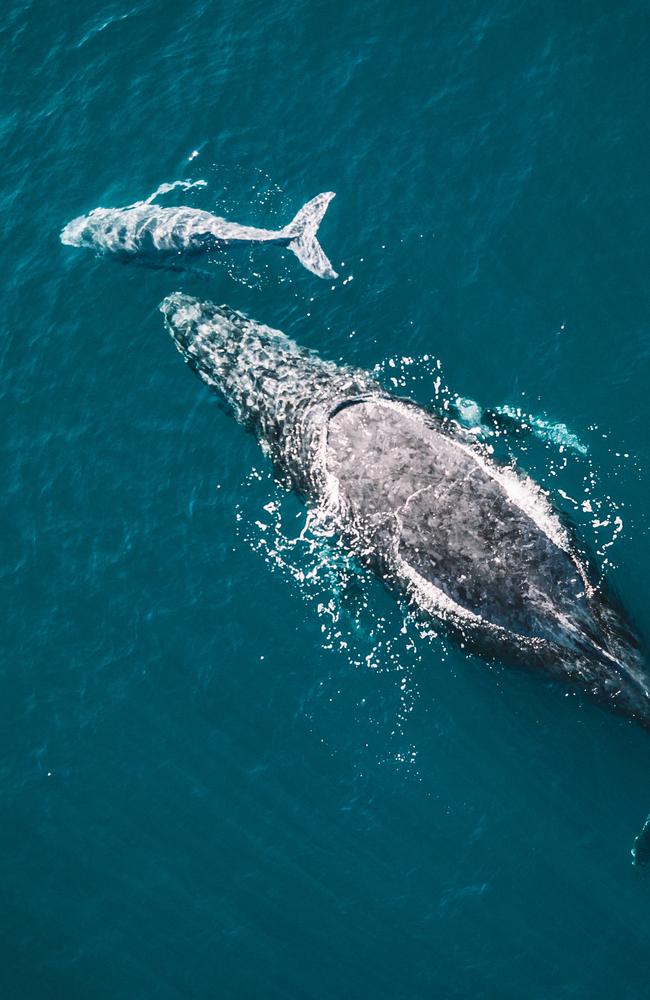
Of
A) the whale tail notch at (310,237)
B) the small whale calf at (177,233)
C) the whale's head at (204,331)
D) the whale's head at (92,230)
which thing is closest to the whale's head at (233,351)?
the whale's head at (204,331)

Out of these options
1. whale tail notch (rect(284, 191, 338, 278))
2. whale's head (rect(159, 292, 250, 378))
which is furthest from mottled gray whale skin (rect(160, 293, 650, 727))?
whale tail notch (rect(284, 191, 338, 278))

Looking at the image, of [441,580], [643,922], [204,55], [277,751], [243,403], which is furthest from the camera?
[204,55]

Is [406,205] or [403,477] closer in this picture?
[403,477]

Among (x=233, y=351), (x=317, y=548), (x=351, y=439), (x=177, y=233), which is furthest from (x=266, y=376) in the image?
(x=177, y=233)

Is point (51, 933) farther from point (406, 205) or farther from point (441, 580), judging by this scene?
point (406, 205)

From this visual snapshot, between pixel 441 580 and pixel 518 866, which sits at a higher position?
pixel 441 580

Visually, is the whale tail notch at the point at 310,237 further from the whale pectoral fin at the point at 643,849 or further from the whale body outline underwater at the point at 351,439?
the whale pectoral fin at the point at 643,849

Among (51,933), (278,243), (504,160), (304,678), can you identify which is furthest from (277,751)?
(504,160)
